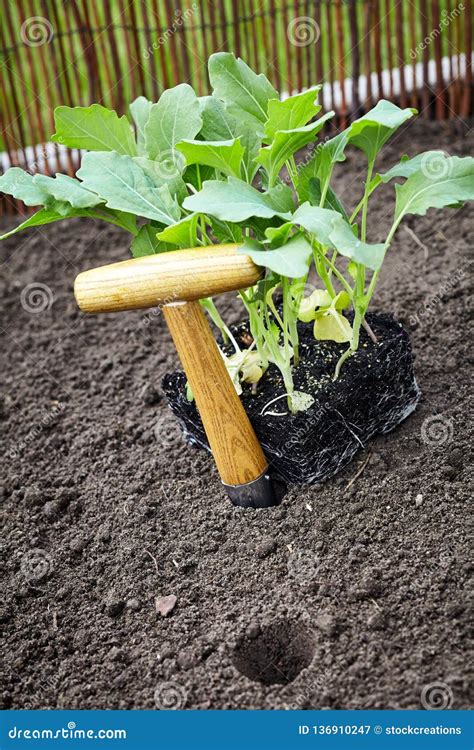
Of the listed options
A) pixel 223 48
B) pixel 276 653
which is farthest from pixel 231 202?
pixel 223 48

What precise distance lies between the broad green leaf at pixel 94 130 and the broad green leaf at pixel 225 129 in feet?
0.48

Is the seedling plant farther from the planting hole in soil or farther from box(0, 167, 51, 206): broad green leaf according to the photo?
the planting hole in soil

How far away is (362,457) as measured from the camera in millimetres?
1662

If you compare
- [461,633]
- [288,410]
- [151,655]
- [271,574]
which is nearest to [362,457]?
[288,410]

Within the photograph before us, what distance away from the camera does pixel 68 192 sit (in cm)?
143

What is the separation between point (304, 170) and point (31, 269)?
137 cm

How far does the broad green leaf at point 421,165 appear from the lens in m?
1.46

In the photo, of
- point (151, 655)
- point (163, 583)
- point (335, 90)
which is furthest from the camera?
point (335, 90)

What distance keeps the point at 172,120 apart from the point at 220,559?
32.0 inches

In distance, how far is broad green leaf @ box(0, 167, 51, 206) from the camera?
143 cm

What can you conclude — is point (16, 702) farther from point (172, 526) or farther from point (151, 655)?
point (172, 526)

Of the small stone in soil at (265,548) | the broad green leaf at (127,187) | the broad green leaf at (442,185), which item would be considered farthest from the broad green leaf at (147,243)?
the small stone in soil at (265,548)

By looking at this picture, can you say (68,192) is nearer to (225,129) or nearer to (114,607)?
(225,129)

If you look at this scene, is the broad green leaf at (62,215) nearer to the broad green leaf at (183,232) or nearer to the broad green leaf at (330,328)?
the broad green leaf at (183,232)
